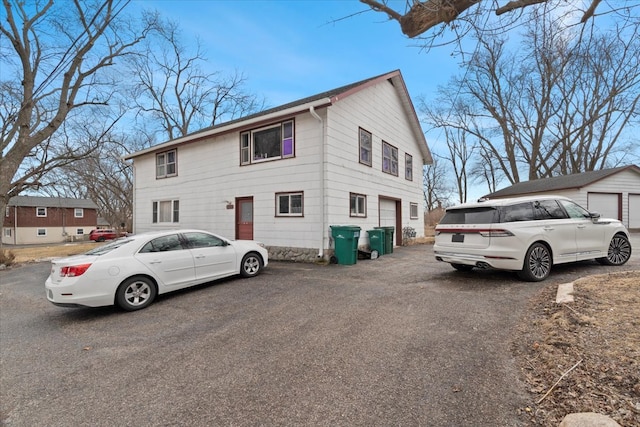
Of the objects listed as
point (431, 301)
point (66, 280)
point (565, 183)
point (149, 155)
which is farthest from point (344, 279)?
point (565, 183)

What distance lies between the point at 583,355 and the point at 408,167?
14.0 m

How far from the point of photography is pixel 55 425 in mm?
2523

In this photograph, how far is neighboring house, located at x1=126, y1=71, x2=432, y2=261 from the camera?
32.9 ft

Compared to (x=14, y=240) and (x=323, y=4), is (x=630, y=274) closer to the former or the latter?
(x=323, y=4)

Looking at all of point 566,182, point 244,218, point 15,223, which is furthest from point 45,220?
point 566,182

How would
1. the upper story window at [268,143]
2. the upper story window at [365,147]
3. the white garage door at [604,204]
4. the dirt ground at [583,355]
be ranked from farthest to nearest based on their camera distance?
the white garage door at [604,204], the upper story window at [365,147], the upper story window at [268,143], the dirt ground at [583,355]

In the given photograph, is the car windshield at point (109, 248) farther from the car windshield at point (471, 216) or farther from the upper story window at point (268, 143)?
the car windshield at point (471, 216)

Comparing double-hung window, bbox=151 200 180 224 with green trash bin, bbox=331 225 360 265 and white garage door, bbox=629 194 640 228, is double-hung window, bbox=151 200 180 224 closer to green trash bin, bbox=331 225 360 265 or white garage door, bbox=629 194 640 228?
green trash bin, bbox=331 225 360 265

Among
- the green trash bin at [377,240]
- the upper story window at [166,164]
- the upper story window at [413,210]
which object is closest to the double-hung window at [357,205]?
the green trash bin at [377,240]

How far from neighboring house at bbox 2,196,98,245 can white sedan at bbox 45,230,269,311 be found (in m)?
42.1

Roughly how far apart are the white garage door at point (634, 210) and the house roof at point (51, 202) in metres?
53.2

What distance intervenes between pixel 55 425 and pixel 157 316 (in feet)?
9.38

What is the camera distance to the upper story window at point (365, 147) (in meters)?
11.9

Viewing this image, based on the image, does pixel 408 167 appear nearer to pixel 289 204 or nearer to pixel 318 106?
pixel 318 106
